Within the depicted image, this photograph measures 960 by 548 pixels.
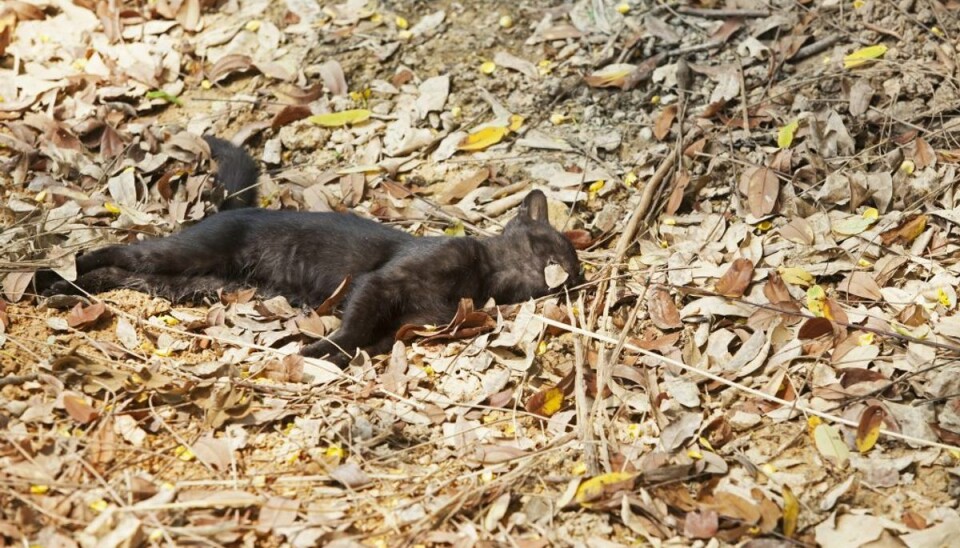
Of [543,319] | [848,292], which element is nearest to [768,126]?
[848,292]

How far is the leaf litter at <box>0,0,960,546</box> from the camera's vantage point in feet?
11.8

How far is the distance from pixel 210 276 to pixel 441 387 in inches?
63.2

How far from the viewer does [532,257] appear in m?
5.25

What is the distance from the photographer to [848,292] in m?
4.67

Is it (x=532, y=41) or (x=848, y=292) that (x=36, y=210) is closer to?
(x=532, y=41)

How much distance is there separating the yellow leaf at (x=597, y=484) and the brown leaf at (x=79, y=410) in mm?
1965

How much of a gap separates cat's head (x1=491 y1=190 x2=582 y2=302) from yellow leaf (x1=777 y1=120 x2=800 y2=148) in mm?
1439

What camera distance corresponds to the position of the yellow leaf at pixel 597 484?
3.58m

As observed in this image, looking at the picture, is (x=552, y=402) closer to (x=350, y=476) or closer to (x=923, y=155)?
(x=350, y=476)

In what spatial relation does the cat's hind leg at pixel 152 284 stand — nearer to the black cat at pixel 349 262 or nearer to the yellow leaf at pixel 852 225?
the black cat at pixel 349 262

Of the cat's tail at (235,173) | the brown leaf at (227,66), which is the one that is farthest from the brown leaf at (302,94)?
the cat's tail at (235,173)

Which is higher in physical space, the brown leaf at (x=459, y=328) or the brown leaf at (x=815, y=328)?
the brown leaf at (x=815, y=328)

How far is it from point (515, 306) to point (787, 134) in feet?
6.46

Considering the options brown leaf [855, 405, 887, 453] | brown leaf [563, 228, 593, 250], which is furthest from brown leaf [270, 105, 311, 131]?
brown leaf [855, 405, 887, 453]
